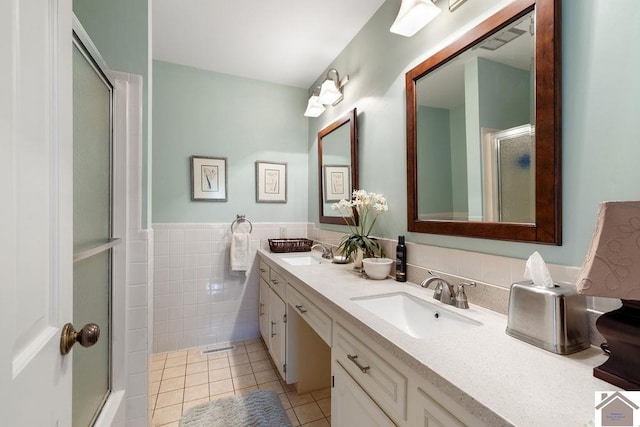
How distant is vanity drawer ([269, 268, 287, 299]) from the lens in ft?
6.17

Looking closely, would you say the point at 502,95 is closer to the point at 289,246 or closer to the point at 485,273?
the point at 485,273

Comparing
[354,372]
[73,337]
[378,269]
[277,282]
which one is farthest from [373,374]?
[277,282]

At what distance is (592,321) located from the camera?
775 mm

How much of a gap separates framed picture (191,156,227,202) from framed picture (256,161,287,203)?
328 mm

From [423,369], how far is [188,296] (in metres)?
2.39

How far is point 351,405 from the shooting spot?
39.6 inches

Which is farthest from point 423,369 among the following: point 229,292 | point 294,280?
point 229,292

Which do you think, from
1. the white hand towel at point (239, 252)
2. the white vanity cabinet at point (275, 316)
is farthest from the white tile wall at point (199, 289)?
the white vanity cabinet at point (275, 316)

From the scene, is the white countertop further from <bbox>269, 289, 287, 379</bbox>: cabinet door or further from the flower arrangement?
<bbox>269, 289, 287, 379</bbox>: cabinet door

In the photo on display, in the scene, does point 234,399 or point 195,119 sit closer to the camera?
point 234,399

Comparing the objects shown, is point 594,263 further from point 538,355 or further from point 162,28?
point 162,28

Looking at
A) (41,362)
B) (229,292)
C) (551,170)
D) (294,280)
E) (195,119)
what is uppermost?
(195,119)

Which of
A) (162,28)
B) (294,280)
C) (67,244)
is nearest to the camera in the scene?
(67,244)

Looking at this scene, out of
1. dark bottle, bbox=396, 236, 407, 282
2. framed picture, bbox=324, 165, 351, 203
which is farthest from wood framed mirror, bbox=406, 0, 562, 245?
framed picture, bbox=324, 165, 351, 203
